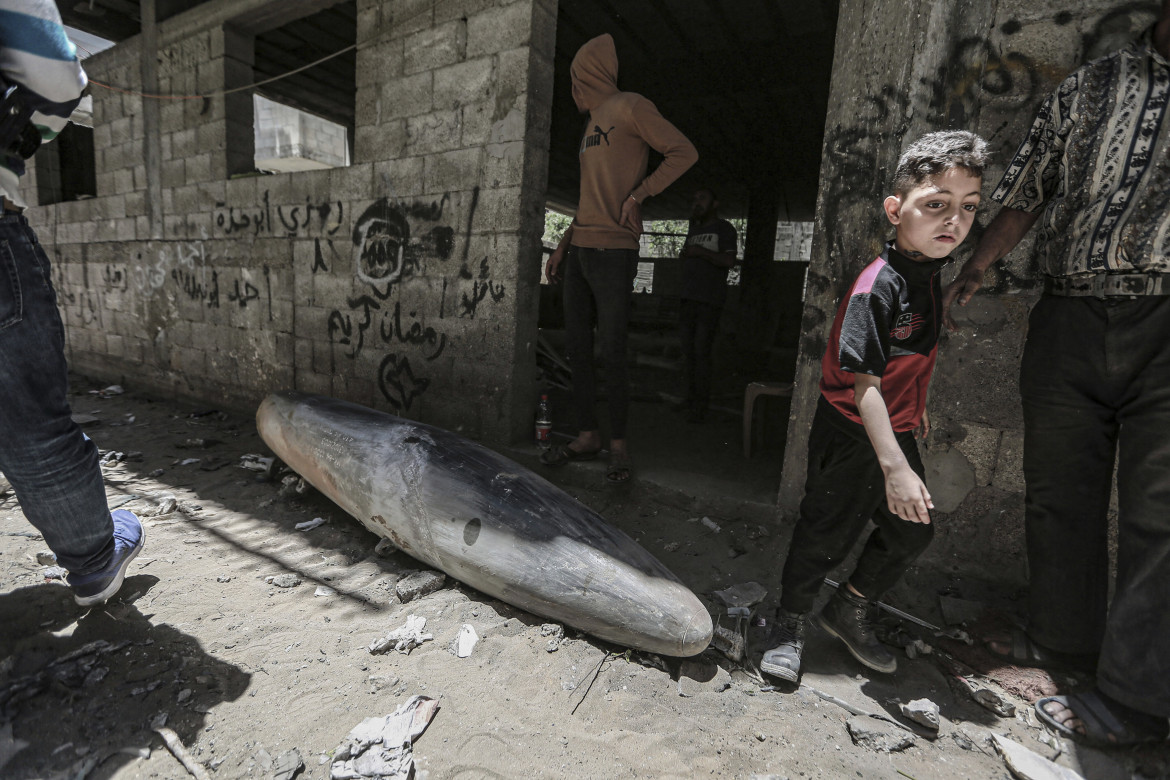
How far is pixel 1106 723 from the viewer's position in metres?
1.54

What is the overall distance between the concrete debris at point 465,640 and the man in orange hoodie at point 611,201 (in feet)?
3.90

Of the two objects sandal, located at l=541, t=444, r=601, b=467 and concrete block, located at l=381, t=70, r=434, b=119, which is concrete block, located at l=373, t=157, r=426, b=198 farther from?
sandal, located at l=541, t=444, r=601, b=467

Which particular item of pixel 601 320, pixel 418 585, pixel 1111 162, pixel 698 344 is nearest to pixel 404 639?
pixel 418 585

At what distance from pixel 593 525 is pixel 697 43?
4805mm

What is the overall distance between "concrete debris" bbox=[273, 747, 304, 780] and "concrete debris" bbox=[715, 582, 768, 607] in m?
1.52

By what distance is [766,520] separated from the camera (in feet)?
8.61

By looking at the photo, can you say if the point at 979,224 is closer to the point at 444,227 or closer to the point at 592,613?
the point at 592,613

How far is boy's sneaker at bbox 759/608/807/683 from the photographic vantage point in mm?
1728

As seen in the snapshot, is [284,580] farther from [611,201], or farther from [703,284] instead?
[703,284]

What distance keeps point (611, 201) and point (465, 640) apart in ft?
7.10

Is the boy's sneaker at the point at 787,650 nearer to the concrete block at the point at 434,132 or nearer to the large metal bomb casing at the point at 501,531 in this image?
the large metal bomb casing at the point at 501,531

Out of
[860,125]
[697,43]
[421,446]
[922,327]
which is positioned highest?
[697,43]

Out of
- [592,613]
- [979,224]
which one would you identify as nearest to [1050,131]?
[979,224]

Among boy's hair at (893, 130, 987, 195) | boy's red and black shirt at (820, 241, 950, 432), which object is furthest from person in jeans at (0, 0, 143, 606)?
boy's hair at (893, 130, 987, 195)
